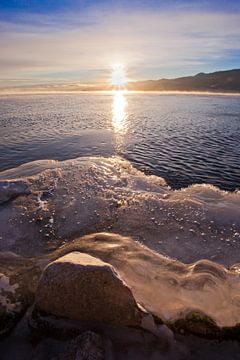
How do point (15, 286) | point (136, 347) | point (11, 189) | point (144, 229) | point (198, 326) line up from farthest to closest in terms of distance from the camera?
point (11, 189) < point (144, 229) < point (15, 286) < point (198, 326) < point (136, 347)

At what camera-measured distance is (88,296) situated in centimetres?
757

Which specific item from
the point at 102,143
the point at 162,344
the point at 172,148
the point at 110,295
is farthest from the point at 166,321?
the point at 102,143

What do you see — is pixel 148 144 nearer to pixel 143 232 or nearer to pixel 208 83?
pixel 143 232

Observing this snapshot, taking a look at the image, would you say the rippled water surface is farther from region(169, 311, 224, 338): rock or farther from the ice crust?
region(169, 311, 224, 338): rock

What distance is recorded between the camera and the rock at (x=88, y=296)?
24.7ft

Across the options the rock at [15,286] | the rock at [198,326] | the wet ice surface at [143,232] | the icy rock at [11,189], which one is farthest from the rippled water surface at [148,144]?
the rock at [198,326]

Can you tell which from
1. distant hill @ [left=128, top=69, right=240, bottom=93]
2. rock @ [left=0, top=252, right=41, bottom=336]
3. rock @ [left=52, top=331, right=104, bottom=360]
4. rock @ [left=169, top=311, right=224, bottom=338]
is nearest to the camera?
rock @ [left=52, top=331, right=104, bottom=360]

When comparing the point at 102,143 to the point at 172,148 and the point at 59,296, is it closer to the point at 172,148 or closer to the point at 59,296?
the point at 172,148

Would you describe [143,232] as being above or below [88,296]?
below

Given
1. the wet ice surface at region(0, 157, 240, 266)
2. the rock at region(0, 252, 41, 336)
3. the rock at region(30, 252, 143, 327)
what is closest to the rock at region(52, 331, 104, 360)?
the rock at region(30, 252, 143, 327)

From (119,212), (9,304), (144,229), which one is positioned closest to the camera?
(9,304)

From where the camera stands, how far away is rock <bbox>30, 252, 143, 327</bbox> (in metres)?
7.53

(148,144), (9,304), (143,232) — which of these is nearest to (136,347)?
(9,304)

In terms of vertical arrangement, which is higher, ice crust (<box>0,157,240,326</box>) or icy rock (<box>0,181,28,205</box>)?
icy rock (<box>0,181,28,205</box>)
